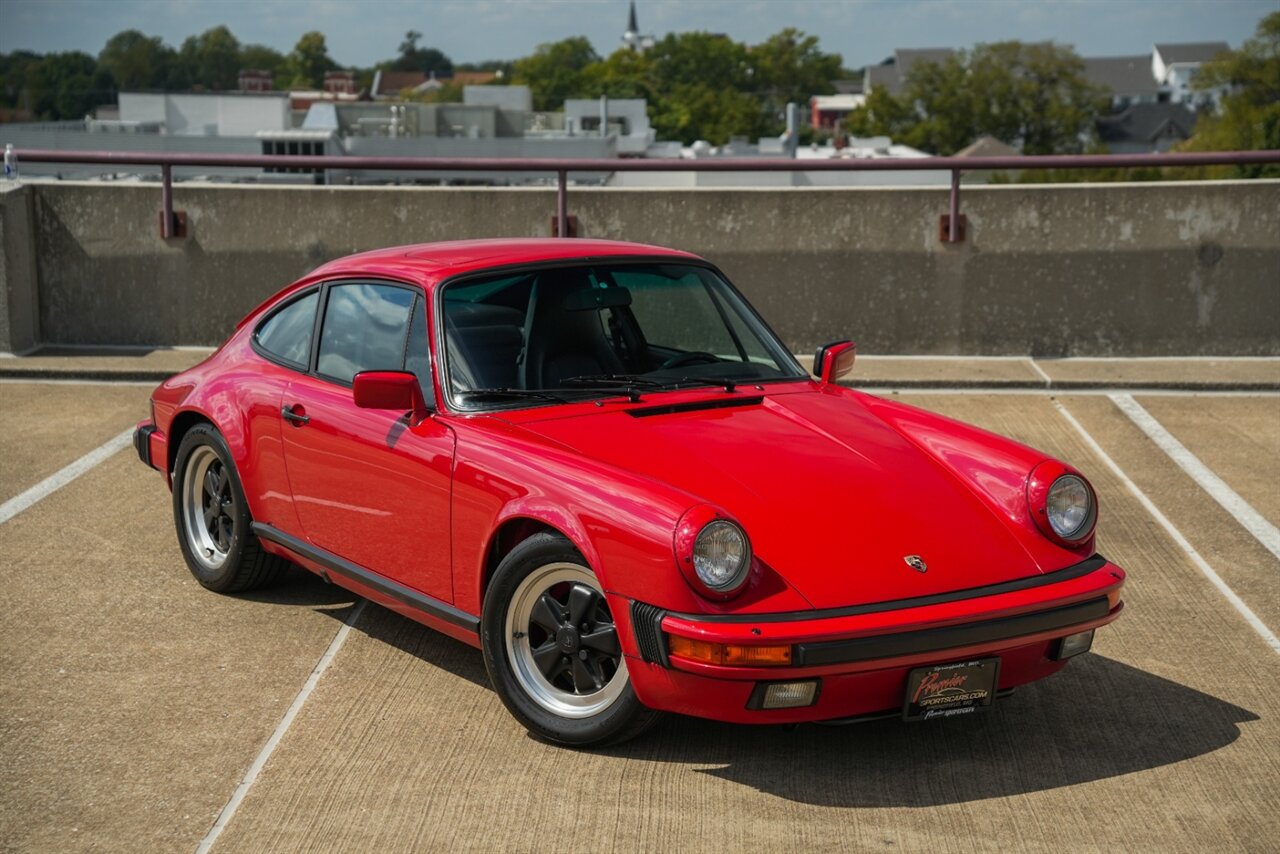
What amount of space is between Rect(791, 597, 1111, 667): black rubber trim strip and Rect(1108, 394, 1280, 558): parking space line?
277 cm

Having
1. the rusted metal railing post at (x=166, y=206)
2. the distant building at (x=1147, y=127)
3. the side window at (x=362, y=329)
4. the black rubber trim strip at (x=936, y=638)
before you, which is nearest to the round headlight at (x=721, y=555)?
the black rubber trim strip at (x=936, y=638)

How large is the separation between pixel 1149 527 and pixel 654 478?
353 centimetres

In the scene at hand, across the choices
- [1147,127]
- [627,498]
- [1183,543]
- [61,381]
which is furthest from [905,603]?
[1147,127]

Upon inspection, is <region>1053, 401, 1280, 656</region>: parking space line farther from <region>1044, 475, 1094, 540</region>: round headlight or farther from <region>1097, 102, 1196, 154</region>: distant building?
<region>1097, 102, 1196, 154</region>: distant building

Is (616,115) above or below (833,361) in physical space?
above

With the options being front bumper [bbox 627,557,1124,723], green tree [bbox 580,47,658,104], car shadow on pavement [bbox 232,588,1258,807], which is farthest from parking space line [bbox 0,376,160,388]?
green tree [bbox 580,47,658,104]

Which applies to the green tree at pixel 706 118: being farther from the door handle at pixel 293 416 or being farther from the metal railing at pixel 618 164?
the door handle at pixel 293 416

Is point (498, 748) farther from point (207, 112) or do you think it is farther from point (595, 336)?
point (207, 112)

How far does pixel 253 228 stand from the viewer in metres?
10.9

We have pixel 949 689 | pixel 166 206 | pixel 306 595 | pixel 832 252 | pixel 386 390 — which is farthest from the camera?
pixel 166 206

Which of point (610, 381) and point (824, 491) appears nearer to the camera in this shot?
point (824, 491)

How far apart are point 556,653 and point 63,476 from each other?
429 centimetres

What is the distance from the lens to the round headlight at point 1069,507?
4668mm

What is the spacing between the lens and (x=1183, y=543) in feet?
22.4
